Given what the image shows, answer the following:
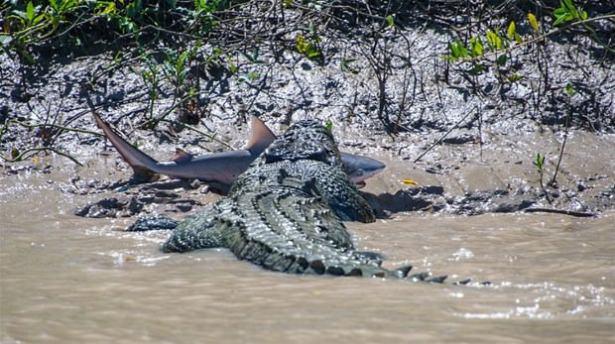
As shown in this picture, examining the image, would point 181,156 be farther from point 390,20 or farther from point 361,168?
point 390,20

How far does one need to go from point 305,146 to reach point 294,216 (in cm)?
158

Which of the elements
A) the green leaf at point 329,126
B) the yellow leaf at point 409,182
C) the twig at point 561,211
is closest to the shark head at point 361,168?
the yellow leaf at point 409,182

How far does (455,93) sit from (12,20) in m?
3.58

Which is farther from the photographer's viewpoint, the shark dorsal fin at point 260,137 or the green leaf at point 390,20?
the green leaf at point 390,20

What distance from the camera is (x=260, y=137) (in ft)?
23.7

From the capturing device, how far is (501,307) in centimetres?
372

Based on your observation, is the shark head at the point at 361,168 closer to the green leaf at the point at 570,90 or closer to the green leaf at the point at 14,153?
A: the green leaf at the point at 570,90

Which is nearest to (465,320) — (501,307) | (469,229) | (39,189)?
(501,307)

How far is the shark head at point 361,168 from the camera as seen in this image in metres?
7.00

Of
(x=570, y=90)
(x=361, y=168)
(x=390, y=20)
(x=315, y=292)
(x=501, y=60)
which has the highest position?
(x=390, y=20)

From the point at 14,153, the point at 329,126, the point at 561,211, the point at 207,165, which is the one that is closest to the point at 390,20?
the point at 329,126

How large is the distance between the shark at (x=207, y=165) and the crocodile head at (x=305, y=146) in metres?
0.11

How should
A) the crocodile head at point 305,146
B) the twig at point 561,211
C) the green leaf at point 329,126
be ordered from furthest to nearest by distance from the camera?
the green leaf at point 329,126 → the crocodile head at point 305,146 → the twig at point 561,211

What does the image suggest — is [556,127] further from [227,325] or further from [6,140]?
[227,325]
